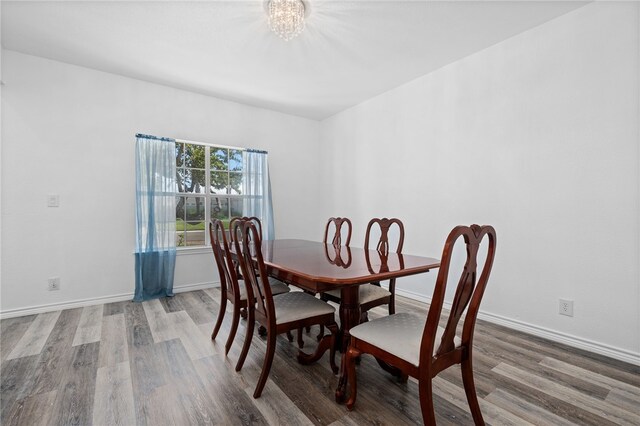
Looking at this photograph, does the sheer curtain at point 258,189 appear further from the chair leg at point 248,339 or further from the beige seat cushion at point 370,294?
the chair leg at point 248,339

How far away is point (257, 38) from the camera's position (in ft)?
8.36

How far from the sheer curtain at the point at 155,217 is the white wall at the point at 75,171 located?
0.48 feet

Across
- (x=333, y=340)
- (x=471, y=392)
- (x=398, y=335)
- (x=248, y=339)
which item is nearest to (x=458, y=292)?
(x=398, y=335)

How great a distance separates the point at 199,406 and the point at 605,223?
2.94 m

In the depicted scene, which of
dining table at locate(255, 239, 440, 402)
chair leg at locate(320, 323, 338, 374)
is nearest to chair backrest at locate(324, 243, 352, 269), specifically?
dining table at locate(255, 239, 440, 402)

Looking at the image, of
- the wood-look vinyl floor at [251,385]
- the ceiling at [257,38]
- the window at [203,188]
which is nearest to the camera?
the wood-look vinyl floor at [251,385]

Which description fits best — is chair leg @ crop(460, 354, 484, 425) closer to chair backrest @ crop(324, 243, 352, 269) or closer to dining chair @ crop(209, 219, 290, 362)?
chair backrest @ crop(324, 243, 352, 269)

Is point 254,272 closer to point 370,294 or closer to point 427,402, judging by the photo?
point 370,294

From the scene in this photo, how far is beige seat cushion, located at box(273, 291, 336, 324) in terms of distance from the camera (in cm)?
169

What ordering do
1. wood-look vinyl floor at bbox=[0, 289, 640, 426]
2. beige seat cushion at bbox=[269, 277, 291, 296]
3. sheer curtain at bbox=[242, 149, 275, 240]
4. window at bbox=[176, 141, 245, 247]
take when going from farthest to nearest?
sheer curtain at bbox=[242, 149, 275, 240], window at bbox=[176, 141, 245, 247], beige seat cushion at bbox=[269, 277, 291, 296], wood-look vinyl floor at bbox=[0, 289, 640, 426]

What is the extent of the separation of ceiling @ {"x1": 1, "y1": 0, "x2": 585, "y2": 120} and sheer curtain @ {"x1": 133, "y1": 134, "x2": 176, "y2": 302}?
864 millimetres

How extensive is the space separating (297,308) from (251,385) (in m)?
0.51

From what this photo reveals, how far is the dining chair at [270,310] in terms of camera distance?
5.25 feet

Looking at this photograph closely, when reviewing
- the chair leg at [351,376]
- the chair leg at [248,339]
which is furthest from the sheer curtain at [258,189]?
the chair leg at [351,376]
